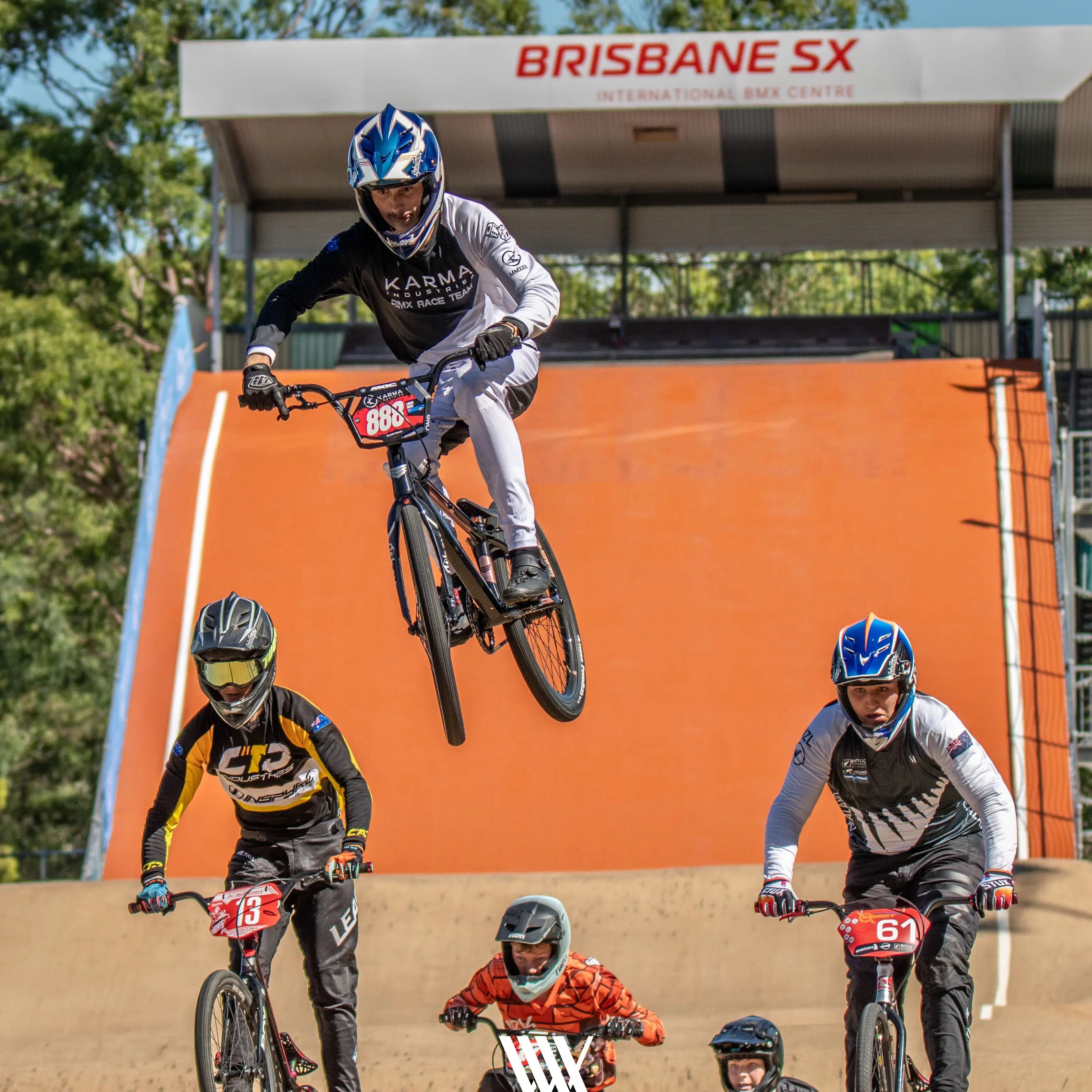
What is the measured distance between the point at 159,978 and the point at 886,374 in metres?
9.83

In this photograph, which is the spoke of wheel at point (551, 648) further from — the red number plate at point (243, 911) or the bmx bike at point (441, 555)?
the red number plate at point (243, 911)

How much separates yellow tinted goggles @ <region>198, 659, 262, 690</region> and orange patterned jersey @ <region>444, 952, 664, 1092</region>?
1.59 m

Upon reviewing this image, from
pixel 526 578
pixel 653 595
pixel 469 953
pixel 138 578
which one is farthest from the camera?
pixel 138 578

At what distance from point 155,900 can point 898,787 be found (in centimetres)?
313

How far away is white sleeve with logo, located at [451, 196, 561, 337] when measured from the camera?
622 cm

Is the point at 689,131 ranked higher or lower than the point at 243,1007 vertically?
higher

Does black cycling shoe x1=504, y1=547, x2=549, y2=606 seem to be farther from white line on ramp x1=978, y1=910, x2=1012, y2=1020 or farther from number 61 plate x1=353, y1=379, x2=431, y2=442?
white line on ramp x1=978, y1=910, x2=1012, y2=1020

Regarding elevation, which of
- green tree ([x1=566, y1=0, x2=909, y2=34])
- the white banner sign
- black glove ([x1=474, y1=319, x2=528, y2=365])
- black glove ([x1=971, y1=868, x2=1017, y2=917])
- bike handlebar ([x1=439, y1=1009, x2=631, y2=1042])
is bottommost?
bike handlebar ([x1=439, y1=1009, x2=631, y2=1042])

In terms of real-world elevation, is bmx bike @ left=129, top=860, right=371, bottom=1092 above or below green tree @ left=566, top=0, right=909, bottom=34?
below

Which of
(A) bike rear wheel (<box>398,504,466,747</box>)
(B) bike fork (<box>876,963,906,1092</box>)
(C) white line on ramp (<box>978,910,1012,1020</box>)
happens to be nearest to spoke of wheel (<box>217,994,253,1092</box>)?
(A) bike rear wheel (<box>398,504,466,747</box>)

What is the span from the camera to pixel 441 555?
20.6 feet

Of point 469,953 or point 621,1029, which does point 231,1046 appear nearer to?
point 621,1029

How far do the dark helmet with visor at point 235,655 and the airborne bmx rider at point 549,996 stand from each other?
1427 millimetres

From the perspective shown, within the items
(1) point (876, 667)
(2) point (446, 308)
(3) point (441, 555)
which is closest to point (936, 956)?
(1) point (876, 667)
